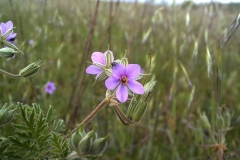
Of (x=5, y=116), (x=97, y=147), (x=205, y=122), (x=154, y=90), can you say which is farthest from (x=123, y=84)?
(x=154, y=90)

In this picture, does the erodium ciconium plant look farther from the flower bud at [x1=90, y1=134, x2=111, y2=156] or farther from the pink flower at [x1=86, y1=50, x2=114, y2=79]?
the flower bud at [x1=90, y1=134, x2=111, y2=156]

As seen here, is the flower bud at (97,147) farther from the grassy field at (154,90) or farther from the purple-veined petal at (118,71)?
the grassy field at (154,90)

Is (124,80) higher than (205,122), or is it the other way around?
(124,80)

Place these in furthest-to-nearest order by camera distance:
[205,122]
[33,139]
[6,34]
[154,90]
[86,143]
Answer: [154,90]
[205,122]
[6,34]
[33,139]
[86,143]

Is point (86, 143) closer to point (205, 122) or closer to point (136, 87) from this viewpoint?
point (136, 87)

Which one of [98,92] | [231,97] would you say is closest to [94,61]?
[98,92]

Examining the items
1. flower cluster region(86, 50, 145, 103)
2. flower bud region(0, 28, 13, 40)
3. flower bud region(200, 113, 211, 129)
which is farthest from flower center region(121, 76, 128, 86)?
flower bud region(200, 113, 211, 129)

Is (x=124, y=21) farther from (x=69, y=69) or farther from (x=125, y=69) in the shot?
(x=125, y=69)
